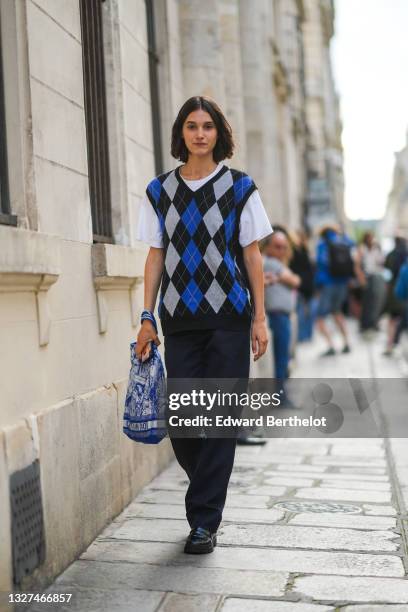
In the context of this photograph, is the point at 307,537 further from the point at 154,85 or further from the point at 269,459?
the point at 154,85

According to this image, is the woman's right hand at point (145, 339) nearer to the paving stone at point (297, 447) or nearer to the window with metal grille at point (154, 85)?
the paving stone at point (297, 447)

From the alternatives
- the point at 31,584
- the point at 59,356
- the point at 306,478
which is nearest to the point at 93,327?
the point at 59,356

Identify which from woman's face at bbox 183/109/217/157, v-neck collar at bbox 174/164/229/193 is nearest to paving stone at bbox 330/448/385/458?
v-neck collar at bbox 174/164/229/193

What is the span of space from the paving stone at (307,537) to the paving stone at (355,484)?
111 cm

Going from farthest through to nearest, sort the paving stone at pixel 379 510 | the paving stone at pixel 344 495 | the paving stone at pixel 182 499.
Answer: the paving stone at pixel 344 495 < the paving stone at pixel 182 499 < the paving stone at pixel 379 510

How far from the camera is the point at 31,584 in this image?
13.4ft

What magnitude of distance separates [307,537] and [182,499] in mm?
1116

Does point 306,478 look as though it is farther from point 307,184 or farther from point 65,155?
point 307,184

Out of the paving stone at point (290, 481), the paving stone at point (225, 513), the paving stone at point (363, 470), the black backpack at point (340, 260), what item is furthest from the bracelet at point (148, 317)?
the black backpack at point (340, 260)

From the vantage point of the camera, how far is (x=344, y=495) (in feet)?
19.9

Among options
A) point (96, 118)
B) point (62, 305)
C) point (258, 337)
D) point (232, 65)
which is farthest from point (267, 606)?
point (232, 65)

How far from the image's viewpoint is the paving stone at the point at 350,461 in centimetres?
710

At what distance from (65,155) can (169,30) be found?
3641 mm

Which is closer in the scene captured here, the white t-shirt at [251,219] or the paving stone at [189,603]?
the paving stone at [189,603]
